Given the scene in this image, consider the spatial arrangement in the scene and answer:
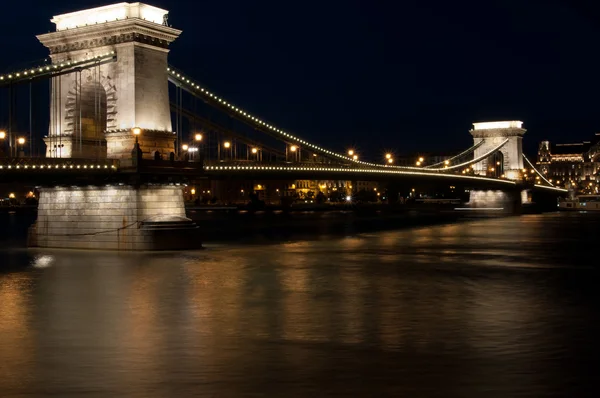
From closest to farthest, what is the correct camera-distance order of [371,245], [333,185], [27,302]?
[27,302] < [371,245] < [333,185]

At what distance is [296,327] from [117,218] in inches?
826

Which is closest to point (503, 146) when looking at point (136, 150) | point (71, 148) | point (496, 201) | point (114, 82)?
point (496, 201)

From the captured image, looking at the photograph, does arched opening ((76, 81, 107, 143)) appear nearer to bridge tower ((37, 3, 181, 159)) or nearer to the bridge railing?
bridge tower ((37, 3, 181, 159))

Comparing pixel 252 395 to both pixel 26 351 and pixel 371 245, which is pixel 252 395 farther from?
pixel 371 245

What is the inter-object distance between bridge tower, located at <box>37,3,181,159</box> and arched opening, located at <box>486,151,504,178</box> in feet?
273

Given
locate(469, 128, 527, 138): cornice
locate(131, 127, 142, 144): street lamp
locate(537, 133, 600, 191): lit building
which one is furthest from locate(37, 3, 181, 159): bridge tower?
locate(537, 133, 600, 191): lit building

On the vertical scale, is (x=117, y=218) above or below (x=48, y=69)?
below

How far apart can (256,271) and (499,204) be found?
78.2m

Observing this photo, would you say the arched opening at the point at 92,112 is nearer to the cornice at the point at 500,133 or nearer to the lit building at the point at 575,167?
the cornice at the point at 500,133

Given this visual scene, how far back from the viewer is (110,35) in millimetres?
37531

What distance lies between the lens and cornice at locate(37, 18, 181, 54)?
36.9 m

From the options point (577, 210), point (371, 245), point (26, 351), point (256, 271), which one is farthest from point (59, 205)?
point (577, 210)

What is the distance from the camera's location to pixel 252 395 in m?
12.1

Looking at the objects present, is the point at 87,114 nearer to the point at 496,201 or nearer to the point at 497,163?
the point at 496,201
